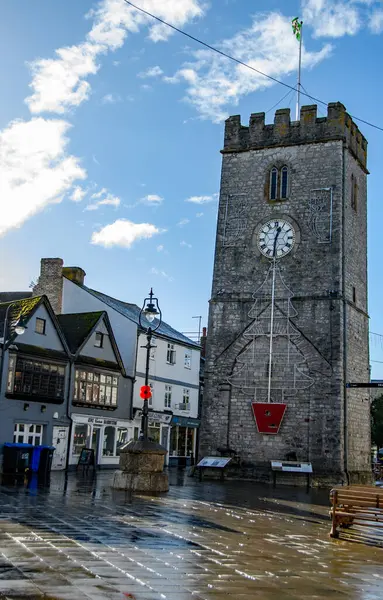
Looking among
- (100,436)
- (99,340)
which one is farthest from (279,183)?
(100,436)

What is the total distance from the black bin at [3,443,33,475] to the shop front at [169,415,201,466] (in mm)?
16707

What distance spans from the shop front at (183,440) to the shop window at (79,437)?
7943mm

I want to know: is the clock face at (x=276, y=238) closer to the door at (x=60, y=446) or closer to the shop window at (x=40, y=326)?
the shop window at (x=40, y=326)

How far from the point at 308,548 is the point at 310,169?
21.8 m

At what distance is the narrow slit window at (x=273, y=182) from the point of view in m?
29.2

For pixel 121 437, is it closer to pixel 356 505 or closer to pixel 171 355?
pixel 171 355

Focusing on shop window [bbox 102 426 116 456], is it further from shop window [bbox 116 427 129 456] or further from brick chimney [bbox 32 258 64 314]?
brick chimney [bbox 32 258 64 314]

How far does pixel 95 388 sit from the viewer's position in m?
31.5

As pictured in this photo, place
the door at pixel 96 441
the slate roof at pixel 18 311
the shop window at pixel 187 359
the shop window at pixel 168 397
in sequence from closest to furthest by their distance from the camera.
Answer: the slate roof at pixel 18 311 < the door at pixel 96 441 < the shop window at pixel 168 397 < the shop window at pixel 187 359

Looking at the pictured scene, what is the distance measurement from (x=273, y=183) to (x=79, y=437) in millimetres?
14757

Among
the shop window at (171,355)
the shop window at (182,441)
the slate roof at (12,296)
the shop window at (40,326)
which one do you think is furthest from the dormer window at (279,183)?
the slate roof at (12,296)

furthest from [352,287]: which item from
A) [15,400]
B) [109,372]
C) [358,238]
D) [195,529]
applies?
[195,529]

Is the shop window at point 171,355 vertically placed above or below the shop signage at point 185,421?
above

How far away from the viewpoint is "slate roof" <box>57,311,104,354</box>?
1225 inches
